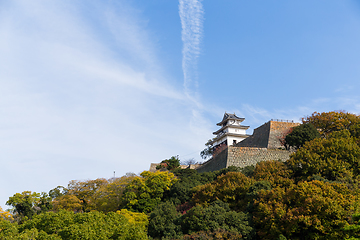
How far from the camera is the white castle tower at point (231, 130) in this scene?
40719 mm

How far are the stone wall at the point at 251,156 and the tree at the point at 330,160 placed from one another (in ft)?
21.0

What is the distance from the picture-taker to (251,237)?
1289cm

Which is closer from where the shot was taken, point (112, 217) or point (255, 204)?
point (112, 217)

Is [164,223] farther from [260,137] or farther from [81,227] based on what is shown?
[260,137]

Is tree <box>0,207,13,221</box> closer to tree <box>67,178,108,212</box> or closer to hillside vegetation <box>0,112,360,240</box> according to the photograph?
hillside vegetation <box>0,112,360,240</box>

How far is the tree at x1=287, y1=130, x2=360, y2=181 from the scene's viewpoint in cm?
1648

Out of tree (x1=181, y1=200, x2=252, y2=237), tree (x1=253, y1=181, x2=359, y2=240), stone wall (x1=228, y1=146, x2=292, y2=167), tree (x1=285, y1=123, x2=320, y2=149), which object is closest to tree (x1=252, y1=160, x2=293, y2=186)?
tree (x1=253, y1=181, x2=359, y2=240)

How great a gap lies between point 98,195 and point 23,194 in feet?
16.0

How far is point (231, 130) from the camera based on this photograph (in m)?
41.3

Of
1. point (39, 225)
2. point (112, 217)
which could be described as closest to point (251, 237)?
point (112, 217)

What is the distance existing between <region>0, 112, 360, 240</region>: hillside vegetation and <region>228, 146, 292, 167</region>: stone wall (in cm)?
195

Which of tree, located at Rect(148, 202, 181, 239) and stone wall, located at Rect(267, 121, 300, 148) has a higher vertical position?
stone wall, located at Rect(267, 121, 300, 148)

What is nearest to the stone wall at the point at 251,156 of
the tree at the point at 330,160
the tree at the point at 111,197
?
the tree at the point at 330,160

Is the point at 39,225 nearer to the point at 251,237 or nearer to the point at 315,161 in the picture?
the point at 251,237
